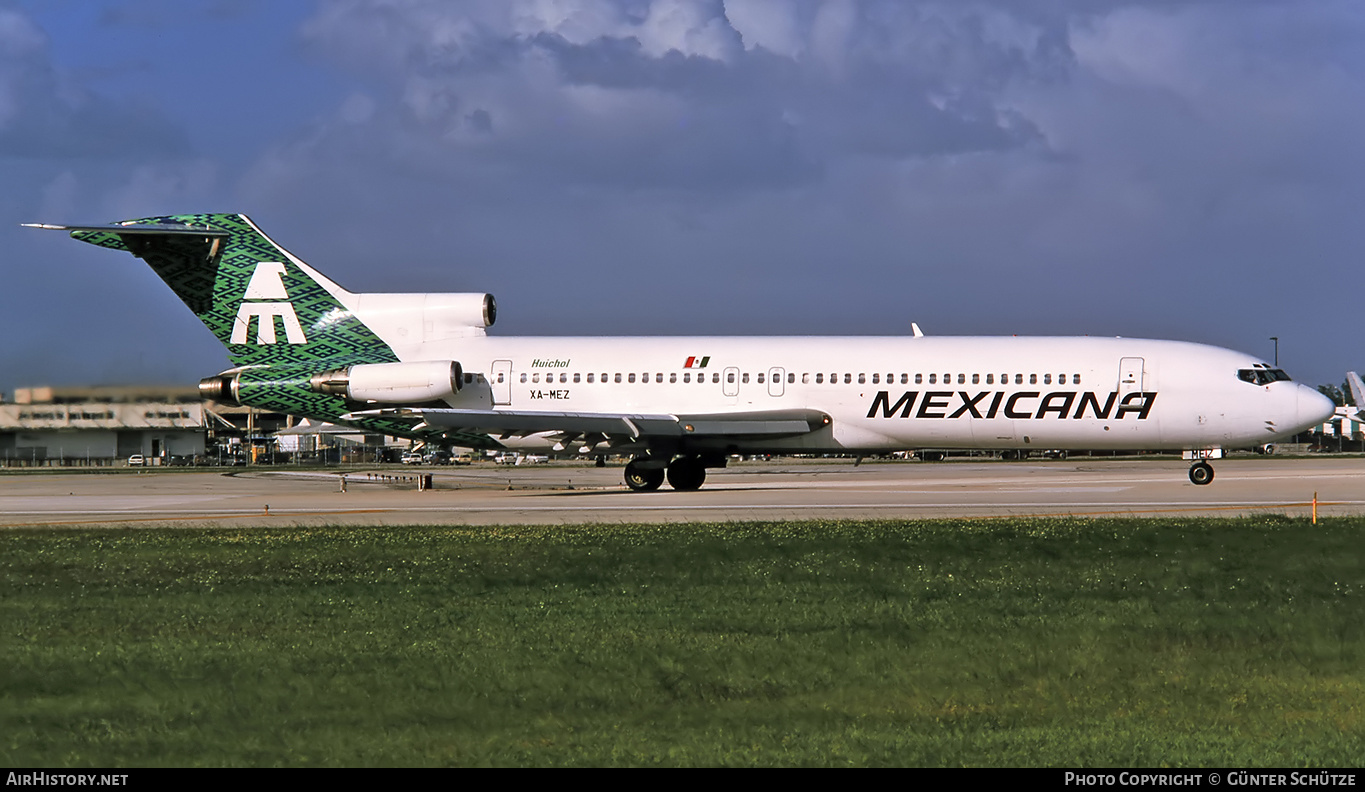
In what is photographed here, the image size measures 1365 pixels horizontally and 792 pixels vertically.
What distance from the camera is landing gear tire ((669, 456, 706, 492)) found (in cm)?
3559

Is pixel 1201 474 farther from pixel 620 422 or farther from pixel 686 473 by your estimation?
pixel 620 422

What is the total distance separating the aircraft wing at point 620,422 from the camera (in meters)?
33.3

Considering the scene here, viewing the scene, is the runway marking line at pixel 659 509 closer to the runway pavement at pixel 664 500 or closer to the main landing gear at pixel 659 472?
the runway pavement at pixel 664 500

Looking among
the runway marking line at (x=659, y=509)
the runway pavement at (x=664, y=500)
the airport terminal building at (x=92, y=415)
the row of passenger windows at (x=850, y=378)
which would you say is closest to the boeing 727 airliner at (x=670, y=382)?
the row of passenger windows at (x=850, y=378)

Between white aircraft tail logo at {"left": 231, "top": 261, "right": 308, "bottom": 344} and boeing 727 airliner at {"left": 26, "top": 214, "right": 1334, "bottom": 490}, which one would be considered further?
white aircraft tail logo at {"left": 231, "top": 261, "right": 308, "bottom": 344}

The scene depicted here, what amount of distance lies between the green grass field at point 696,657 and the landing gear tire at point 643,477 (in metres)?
17.0

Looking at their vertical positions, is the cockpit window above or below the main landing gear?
above

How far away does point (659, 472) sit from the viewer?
3556 centimetres

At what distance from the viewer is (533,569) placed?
16672 millimetres

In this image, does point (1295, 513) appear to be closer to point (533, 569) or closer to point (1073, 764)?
point (533, 569)

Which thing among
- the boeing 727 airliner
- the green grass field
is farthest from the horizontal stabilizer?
the green grass field

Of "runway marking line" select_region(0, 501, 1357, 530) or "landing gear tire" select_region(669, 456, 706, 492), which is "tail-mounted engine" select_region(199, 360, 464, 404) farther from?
"runway marking line" select_region(0, 501, 1357, 530)

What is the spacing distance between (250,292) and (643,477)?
12014mm

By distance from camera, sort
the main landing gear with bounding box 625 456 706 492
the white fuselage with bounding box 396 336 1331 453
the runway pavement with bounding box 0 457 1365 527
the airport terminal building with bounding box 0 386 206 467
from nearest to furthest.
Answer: the runway pavement with bounding box 0 457 1365 527 → the white fuselage with bounding box 396 336 1331 453 → the main landing gear with bounding box 625 456 706 492 → the airport terminal building with bounding box 0 386 206 467
